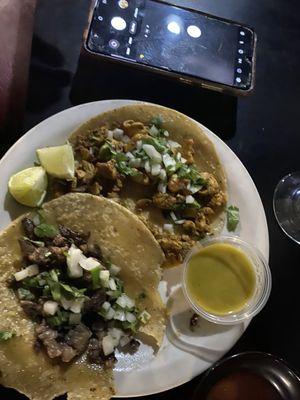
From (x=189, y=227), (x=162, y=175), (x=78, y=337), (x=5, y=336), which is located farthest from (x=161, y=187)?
(x=5, y=336)

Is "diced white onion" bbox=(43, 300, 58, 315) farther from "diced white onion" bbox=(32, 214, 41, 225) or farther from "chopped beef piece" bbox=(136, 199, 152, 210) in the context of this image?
"chopped beef piece" bbox=(136, 199, 152, 210)

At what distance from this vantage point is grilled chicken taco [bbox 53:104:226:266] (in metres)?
1.88

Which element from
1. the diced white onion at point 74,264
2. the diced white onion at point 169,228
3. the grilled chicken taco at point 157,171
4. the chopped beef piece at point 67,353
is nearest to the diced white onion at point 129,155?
Answer: the grilled chicken taco at point 157,171

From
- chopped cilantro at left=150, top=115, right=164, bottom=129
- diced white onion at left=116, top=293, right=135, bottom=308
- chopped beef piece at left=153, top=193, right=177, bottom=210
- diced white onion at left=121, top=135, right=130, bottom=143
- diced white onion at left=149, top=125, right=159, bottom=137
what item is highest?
chopped cilantro at left=150, top=115, right=164, bottom=129

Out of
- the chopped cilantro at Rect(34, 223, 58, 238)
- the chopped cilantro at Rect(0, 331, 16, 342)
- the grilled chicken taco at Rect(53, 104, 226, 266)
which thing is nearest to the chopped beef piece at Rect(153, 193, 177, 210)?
the grilled chicken taco at Rect(53, 104, 226, 266)

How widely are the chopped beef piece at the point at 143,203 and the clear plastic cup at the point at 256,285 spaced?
184 millimetres

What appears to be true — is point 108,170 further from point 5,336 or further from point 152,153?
point 5,336

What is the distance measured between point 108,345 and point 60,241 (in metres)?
0.31

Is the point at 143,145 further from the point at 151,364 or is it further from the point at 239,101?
the point at 151,364

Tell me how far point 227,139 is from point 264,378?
2.46 feet

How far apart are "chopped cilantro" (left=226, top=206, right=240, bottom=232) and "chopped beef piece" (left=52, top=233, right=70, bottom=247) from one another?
0.48 m

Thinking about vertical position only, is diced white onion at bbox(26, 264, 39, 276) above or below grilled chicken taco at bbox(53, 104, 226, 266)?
below

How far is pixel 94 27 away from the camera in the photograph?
1.99 metres

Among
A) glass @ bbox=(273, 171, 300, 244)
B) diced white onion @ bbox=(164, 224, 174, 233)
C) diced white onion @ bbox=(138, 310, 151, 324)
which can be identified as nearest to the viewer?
diced white onion @ bbox=(138, 310, 151, 324)
